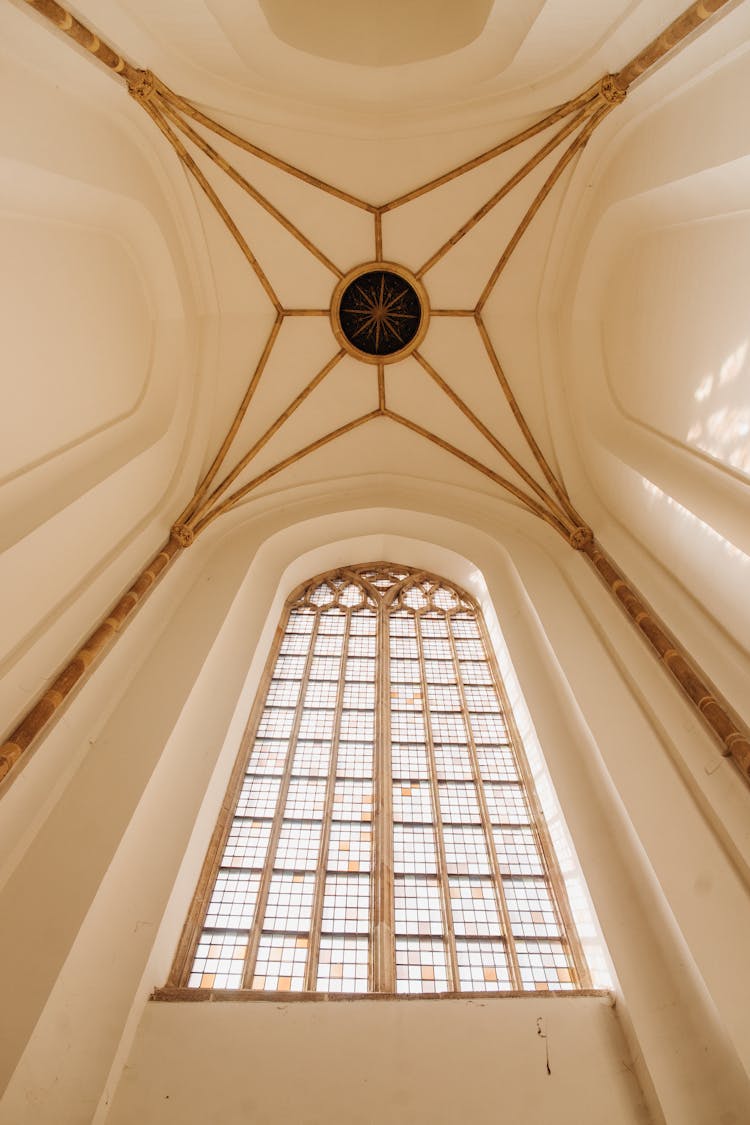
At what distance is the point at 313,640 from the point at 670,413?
16.6ft

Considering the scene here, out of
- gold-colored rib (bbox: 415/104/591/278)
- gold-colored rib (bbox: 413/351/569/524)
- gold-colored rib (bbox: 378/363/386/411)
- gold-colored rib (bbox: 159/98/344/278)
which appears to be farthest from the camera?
gold-colored rib (bbox: 378/363/386/411)

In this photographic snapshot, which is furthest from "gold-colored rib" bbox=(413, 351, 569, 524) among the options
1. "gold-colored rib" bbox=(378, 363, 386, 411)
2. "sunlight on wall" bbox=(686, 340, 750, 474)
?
"sunlight on wall" bbox=(686, 340, 750, 474)

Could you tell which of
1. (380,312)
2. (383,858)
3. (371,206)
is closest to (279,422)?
(380,312)

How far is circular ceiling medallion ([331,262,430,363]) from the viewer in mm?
8953

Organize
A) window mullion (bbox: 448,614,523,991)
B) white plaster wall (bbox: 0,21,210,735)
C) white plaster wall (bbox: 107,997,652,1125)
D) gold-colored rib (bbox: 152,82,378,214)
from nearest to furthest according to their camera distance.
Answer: white plaster wall (bbox: 107,997,652,1125) < window mullion (bbox: 448,614,523,991) < white plaster wall (bbox: 0,21,210,735) < gold-colored rib (bbox: 152,82,378,214)

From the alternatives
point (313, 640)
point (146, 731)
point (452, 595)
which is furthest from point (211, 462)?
point (146, 731)

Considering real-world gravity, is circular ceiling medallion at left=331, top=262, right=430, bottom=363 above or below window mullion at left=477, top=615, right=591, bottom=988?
above

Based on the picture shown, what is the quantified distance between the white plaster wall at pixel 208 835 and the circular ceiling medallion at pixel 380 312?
4.45 m

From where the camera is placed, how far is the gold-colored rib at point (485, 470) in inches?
333

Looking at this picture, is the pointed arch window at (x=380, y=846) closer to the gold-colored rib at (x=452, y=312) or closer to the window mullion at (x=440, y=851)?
the window mullion at (x=440, y=851)

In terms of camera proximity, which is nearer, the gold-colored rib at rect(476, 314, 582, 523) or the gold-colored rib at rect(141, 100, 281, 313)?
the gold-colored rib at rect(141, 100, 281, 313)

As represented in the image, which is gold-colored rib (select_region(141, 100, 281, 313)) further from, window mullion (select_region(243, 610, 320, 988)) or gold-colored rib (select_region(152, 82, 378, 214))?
window mullion (select_region(243, 610, 320, 988))

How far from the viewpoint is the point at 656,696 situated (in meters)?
5.36

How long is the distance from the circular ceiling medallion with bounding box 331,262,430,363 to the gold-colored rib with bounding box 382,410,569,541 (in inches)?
38.9
